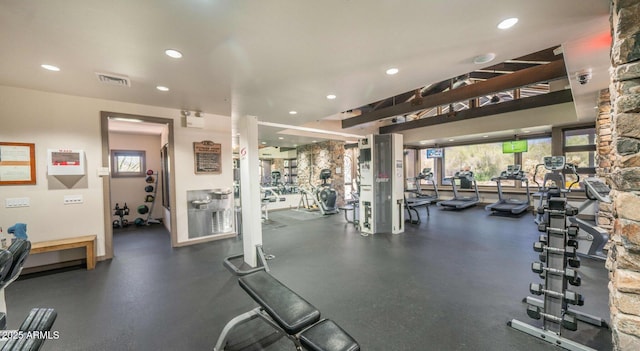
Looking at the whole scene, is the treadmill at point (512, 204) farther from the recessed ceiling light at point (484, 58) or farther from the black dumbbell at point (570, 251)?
the black dumbbell at point (570, 251)

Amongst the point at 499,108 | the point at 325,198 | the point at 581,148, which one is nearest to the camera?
the point at 581,148

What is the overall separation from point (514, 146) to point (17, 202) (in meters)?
12.6

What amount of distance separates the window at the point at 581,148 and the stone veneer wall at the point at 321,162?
23.0 feet

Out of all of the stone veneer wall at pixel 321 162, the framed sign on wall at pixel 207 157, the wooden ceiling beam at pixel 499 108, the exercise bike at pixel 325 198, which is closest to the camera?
the framed sign on wall at pixel 207 157

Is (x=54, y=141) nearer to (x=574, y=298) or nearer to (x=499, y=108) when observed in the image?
(x=574, y=298)

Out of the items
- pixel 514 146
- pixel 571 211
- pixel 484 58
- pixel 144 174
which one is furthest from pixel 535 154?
pixel 144 174

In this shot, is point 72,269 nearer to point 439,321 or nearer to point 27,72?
point 27,72

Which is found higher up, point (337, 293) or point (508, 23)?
point (508, 23)

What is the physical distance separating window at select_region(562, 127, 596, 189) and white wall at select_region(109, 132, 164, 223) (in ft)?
40.1

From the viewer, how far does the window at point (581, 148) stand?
700 cm

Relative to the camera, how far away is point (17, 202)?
11.6 feet

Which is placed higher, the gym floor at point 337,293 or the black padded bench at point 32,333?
the black padded bench at point 32,333

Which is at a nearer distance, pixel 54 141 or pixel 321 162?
pixel 54 141

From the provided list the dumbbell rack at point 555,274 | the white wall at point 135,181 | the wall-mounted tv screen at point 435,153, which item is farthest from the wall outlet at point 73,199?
the wall-mounted tv screen at point 435,153
